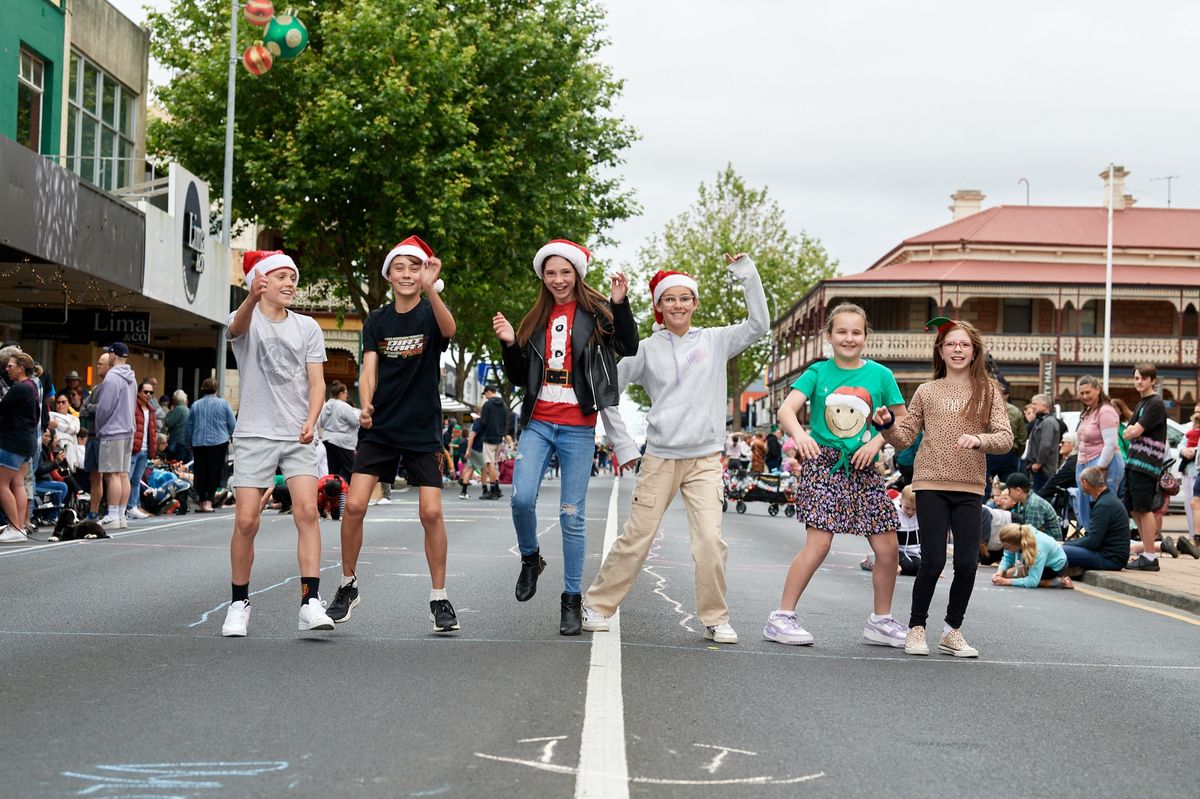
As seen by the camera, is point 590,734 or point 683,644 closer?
point 590,734

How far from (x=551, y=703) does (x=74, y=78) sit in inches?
983

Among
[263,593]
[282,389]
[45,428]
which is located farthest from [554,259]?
[45,428]

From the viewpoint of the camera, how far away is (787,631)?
7570 millimetres

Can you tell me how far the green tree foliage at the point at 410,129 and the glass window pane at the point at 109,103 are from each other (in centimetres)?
398

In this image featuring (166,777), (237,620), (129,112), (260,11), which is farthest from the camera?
(129,112)

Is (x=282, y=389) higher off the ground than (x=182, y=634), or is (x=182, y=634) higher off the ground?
(x=282, y=389)

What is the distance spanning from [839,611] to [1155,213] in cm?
5429

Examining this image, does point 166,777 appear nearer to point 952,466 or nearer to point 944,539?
point 944,539

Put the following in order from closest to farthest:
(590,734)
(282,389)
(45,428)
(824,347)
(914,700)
Answer: (590,734) < (914,700) < (282,389) < (45,428) < (824,347)

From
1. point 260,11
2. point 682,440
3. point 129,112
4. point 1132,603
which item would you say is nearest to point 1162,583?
point 1132,603

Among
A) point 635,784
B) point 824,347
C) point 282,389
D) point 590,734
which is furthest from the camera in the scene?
point 824,347

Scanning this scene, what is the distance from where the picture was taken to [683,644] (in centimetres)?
748

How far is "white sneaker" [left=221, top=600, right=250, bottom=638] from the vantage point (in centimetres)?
731

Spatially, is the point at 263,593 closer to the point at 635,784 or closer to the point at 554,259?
the point at 554,259
